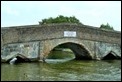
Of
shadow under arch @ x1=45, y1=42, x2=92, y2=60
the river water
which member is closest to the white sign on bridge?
shadow under arch @ x1=45, y1=42, x2=92, y2=60

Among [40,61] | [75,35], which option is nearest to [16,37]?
[40,61]

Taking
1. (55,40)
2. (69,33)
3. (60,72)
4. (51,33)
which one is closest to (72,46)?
(69,33)

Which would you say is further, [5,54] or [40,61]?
[40,61]

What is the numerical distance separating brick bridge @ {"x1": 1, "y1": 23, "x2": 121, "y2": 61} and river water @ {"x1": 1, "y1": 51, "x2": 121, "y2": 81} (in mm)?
865

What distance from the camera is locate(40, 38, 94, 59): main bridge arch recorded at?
23112 mm


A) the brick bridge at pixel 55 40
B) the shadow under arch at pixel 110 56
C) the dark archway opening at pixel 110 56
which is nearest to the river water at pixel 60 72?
the brick bridge at pixel 55 40

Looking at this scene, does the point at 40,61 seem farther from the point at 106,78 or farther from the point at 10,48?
the point at 106,78

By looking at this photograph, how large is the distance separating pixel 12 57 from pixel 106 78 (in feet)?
21.3

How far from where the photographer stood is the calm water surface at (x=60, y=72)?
16.7 metres

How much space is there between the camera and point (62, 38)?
77.8 ft

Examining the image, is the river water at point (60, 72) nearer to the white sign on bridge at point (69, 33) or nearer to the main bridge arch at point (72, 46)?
the main bridge arch at point (72, 46)

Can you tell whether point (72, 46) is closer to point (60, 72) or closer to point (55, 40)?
point (55, 40)

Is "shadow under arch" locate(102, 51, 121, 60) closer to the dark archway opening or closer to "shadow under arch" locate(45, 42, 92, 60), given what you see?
the dark archway opening

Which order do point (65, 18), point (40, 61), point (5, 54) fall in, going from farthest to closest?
point (65, 18), point (40, 61), point (5, 54)
